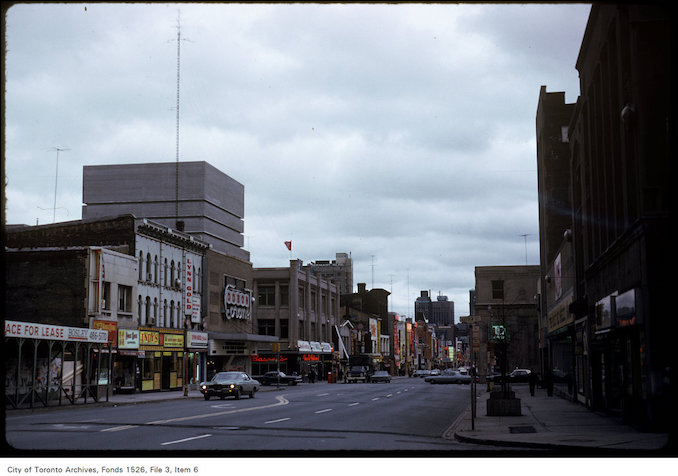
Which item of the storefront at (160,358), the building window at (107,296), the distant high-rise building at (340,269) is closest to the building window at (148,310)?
the storefront at (160,358)

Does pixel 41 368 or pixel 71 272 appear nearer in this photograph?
pixel 41 368

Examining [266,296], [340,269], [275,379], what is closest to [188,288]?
[275,379]

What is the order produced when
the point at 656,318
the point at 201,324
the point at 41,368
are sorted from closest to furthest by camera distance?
the point at 656,318
the point at 41,368
the point at 201,324

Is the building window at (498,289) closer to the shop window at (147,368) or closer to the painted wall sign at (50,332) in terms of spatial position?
the shop window at (147,368)

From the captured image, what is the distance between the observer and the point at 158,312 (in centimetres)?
6019

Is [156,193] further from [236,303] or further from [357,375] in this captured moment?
[357,375]

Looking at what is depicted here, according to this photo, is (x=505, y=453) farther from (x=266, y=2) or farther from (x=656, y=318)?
(x=656, y=318)

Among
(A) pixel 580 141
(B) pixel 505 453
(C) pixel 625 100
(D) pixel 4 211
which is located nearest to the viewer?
(D) pixel 4 211

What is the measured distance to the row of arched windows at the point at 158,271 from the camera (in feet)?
189

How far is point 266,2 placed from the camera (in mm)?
6457

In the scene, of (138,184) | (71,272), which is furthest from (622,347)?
(138,184)

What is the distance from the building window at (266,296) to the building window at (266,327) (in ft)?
7.43

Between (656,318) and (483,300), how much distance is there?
80.5m

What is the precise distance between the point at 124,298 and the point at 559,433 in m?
40.6
